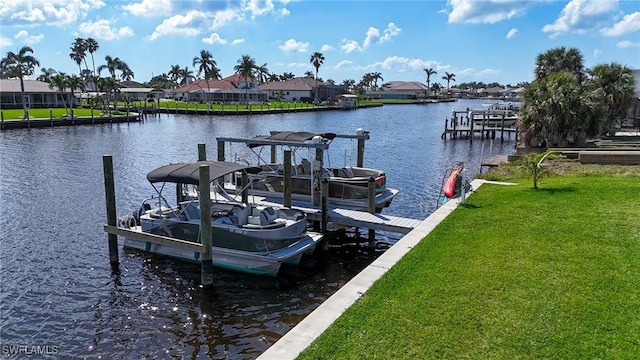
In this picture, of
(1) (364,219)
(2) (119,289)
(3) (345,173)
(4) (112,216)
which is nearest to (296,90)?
(3) (345,173)

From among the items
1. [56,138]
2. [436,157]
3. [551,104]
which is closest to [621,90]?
[551,104]

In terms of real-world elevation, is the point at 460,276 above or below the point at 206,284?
above

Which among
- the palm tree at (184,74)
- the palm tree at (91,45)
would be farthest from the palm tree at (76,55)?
the palm tree at (184,74)

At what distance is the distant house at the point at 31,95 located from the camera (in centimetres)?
8281

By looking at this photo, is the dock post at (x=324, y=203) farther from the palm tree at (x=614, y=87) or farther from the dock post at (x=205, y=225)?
the palm tree at (x=614, y=87)

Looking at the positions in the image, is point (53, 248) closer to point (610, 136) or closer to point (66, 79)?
point (610, 136)

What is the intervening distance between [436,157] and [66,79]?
63.8 meters

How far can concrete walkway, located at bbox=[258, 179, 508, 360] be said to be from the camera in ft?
26.1

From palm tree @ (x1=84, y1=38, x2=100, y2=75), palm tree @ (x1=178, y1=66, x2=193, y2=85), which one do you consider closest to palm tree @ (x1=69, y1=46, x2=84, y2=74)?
palm tree @ (x1=84, y1=38, x2=100, y2=75)

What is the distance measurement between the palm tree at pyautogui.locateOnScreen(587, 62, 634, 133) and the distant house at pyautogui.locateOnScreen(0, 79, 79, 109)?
7537cm

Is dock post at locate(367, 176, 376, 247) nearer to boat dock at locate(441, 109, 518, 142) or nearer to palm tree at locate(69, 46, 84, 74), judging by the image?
boat dock at locate(441, 109, 518, 142)

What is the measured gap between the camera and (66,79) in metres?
78.4

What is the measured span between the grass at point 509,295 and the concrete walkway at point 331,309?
0.72ft

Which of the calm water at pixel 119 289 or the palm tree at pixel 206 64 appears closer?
the calm water at pixel 119 289
